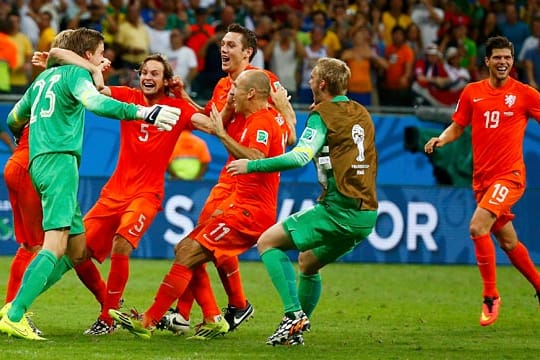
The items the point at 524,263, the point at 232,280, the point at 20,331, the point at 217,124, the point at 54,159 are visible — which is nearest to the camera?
the point at 20,331

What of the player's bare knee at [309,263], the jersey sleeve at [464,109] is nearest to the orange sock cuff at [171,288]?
the player's bare knee at [309,263]

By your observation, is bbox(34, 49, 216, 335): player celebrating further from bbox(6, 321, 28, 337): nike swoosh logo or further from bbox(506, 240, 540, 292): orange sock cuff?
bbox(506, 240, 540, 292): orange sock cuff

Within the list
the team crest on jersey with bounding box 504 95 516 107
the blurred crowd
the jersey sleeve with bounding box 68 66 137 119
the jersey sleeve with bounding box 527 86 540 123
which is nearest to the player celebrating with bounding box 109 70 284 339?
the jersey sleeve with bounding box 68 66 137 119

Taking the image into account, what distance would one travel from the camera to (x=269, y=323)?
11.2 metres

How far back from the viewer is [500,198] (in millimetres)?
11688

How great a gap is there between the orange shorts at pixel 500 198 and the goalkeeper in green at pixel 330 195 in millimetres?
2429

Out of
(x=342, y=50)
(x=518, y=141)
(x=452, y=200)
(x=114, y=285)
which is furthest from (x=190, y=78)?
(x=114, y=285)

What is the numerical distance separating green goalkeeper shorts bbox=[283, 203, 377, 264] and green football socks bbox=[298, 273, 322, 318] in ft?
1.41

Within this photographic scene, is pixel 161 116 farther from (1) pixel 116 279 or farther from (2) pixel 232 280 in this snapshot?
(2) pixel 232 280

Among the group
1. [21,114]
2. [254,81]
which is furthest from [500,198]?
[21,114]

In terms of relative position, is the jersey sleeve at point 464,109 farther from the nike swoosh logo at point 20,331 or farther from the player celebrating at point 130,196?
the nike swoosh logo at point 20,331

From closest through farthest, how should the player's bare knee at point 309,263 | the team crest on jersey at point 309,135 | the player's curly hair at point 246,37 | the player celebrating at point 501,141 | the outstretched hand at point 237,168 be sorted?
the outstretched hand at point 237,168
the team crest on jersey at point 309,135
the player's bare knee at point 309,263
the player's curly hair at point 246,37
the player celebrating at point 501,141

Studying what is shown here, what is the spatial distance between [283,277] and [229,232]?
610 millimetres

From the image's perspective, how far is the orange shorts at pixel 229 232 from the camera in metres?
9.67
